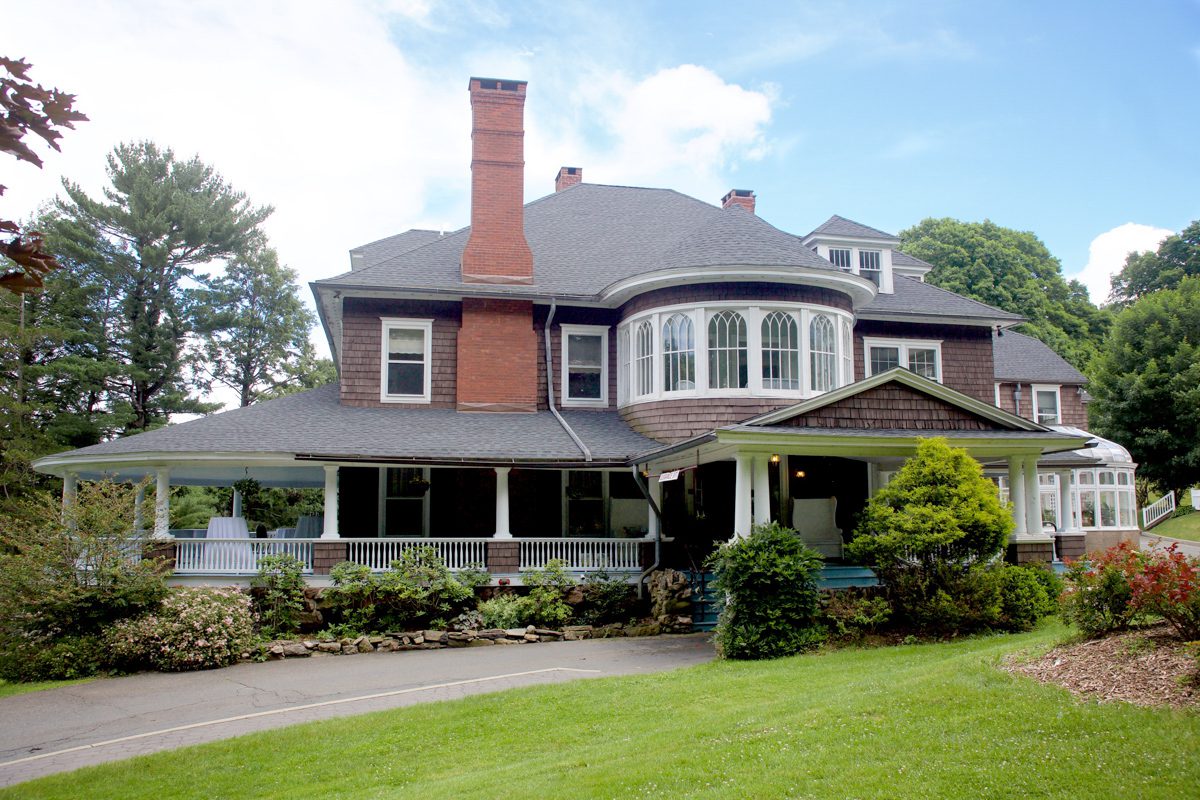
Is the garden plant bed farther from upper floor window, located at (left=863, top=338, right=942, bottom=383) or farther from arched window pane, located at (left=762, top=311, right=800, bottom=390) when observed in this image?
upper floor window, located at (left=863, top=338, right=942, bottom=383)

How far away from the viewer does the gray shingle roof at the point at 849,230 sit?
21.9 meters

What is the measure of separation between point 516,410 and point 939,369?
10048 millimetres

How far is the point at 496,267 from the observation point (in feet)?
64.8

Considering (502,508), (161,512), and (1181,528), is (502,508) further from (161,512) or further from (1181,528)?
(1181,528)

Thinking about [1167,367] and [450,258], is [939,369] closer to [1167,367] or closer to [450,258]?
[450,258]

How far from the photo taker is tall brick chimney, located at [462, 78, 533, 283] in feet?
64.8

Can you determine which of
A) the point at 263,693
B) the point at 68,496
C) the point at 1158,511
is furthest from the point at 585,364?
the point at 1158,511

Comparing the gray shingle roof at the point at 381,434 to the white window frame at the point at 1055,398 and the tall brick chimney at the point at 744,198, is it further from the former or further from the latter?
the white window frame at the point at 1055,398

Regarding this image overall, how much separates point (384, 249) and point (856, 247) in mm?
12346

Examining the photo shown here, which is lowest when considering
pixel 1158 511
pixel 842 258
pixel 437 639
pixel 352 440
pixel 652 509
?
pixel 437 639

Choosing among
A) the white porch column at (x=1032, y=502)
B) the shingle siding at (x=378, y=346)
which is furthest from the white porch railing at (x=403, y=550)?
the white porch column at (x=1032, y=502)

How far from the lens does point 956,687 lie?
8078 millimetres

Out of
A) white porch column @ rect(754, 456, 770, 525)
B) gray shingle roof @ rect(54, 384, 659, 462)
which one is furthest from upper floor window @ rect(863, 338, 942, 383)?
white porch column @ rect(754, 456, 770, 525)

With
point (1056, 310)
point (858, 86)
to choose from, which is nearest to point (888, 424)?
point (858, 86)
